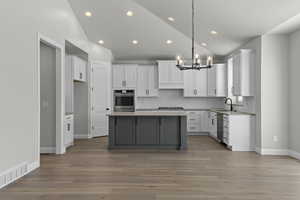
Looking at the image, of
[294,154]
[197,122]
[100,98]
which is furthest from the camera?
[197,122]

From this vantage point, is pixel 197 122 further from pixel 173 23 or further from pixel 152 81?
pixel 173 23

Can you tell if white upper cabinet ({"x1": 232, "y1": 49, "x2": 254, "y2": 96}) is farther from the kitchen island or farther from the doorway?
the doorway

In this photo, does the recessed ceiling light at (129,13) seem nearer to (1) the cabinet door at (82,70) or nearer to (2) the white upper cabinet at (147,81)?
(1) the cabinet door at (82,70)

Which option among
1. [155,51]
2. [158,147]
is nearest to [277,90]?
[158,147]

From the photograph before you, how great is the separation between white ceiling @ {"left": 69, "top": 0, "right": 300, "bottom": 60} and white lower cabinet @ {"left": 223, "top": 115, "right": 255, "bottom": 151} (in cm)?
197

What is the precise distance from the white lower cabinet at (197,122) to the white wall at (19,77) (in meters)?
5.50

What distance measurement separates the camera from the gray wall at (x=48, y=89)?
228 inches

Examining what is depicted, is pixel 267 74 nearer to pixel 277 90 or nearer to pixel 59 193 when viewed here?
pixel 277 90

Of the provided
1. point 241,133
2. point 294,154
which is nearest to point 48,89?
point 241,133

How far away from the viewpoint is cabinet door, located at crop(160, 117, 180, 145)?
252 inches

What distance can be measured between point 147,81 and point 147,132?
3.16 meters

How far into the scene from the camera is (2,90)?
11.8ft

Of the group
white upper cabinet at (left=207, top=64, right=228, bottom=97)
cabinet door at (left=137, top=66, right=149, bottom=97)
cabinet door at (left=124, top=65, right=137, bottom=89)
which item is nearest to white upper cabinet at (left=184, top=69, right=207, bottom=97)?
white upper cabinet at (left=207, top=64, right=228, bottom=97)

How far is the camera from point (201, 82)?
9.11 metres
